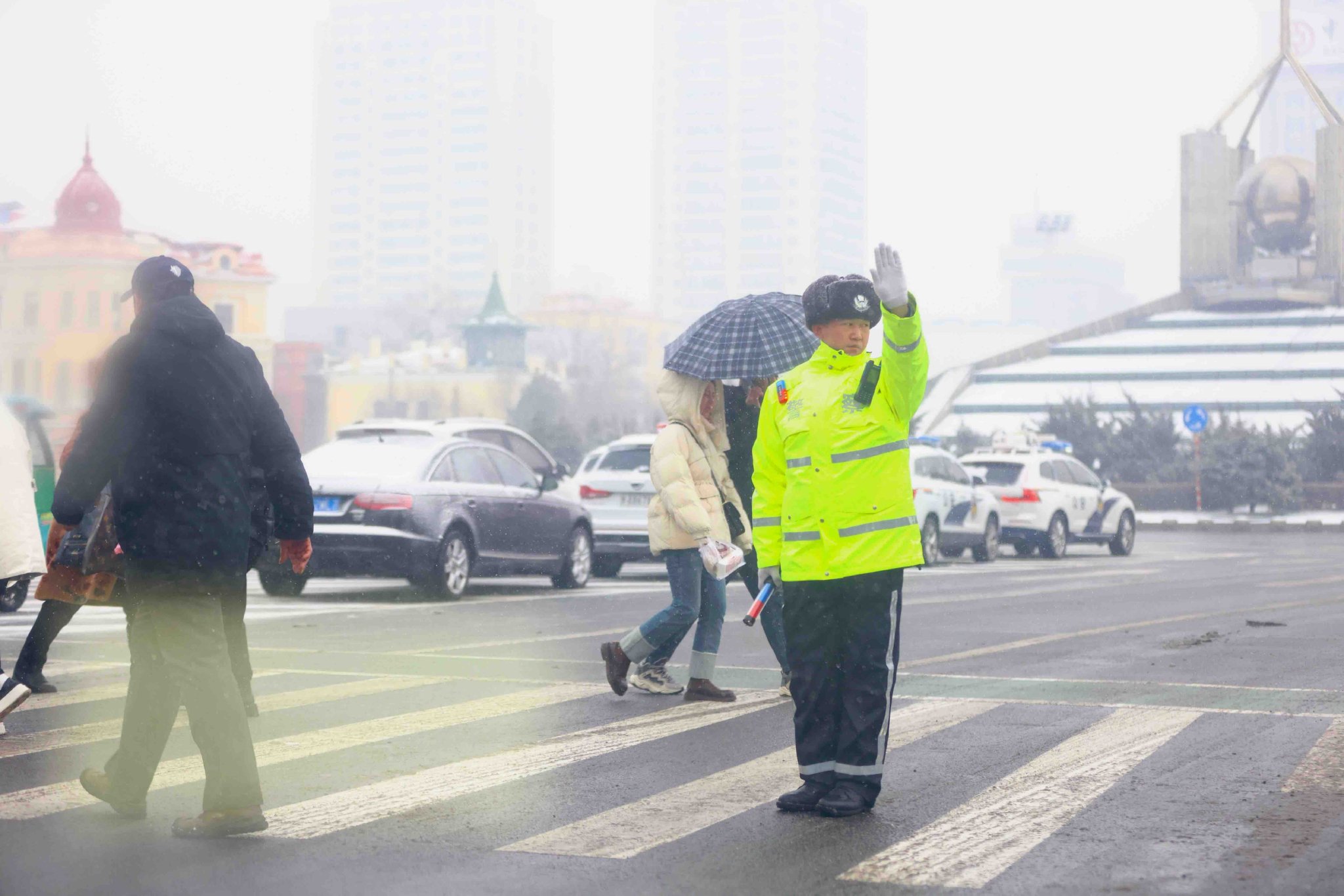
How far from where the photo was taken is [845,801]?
5.45 meters

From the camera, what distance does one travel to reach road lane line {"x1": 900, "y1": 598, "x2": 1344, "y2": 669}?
1031cm

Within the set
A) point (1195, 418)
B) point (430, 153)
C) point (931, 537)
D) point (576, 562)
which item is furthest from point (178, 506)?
point (430, 153)

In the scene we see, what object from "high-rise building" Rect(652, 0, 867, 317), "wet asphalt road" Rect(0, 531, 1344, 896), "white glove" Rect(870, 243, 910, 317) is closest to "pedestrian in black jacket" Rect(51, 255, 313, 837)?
"wet asphalt road" Rect(0, 531, 1344, 896)

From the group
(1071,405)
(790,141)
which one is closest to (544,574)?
(1071,405)

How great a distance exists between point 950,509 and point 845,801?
16.4 m

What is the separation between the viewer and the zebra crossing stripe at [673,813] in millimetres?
5020

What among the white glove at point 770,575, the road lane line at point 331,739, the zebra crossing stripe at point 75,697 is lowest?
the zebra crossing stripe at point 75,697

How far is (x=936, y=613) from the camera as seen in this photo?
13.7 metres

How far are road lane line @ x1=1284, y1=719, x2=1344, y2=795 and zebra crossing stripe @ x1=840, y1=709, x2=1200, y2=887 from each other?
556 mm

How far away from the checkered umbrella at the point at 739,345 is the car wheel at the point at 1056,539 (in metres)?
16.6

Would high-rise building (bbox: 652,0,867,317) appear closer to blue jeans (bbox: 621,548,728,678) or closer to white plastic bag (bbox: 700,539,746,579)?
blue jeans (bbox: 621,548,728,678)

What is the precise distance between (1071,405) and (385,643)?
40.8 metres

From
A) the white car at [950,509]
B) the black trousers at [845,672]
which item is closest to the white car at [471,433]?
the white car at [950,509]

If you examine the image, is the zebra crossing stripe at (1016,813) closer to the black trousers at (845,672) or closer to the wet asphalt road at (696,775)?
the wet asphalt road at (696,775)
